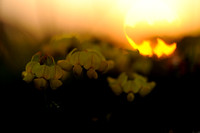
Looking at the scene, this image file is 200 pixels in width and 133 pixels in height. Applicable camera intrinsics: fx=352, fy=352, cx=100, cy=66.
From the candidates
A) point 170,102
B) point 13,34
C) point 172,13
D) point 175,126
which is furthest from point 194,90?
point 13,34

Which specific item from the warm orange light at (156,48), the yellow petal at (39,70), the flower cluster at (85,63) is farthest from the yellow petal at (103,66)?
the warm orange light at (156,48)

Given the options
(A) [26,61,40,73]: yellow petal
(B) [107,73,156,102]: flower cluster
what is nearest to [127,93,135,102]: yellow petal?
(B) [107,73,156,102]: flower cluster

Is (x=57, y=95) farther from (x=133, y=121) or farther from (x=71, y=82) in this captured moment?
(x=133, y=121)

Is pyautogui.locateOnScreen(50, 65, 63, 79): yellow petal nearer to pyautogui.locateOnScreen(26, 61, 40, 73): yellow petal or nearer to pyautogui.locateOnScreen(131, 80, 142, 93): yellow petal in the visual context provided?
pyautogui.locateOnScreen(26, 61, 40, 73): yellow petal

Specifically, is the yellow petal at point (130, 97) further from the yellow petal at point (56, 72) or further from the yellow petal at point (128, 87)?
the yellow petal at point (56, 72)

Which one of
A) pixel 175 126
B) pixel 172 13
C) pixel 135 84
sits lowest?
pixel 175 126
